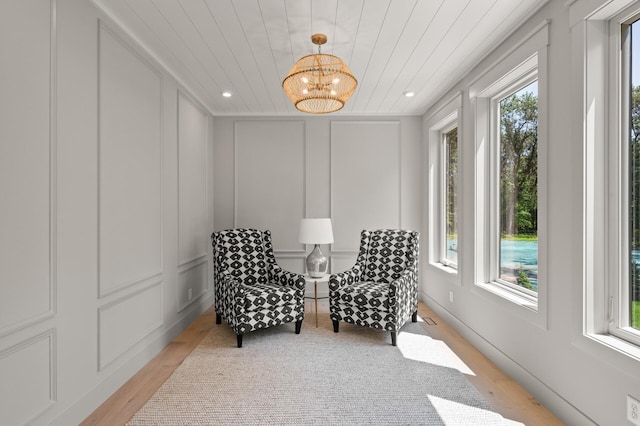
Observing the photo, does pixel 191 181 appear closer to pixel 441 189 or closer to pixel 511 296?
pixel 441 189

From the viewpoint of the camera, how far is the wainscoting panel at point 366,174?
4512 mm

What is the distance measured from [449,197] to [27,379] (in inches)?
155

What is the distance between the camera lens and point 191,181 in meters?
3.71

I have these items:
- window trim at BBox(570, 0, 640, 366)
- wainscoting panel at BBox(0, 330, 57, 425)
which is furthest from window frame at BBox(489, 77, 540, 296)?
wainscoting panel at BBox(0, 330, 57, 425)

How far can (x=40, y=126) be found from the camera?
167cm

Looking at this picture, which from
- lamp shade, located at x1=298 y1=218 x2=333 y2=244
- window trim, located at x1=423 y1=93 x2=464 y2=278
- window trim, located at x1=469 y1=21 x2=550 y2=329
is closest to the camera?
window trim, located at x1=469 y1=21 x2=550 y2=329

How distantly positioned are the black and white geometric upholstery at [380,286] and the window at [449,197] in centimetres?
66

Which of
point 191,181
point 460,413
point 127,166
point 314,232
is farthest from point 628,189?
point 191,181

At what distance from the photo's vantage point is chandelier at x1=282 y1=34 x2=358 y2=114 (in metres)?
2.37

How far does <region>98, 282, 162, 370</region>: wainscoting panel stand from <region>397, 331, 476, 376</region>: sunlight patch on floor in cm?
207

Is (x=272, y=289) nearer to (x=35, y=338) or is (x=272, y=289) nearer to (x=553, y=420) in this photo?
(x=35, y=338)

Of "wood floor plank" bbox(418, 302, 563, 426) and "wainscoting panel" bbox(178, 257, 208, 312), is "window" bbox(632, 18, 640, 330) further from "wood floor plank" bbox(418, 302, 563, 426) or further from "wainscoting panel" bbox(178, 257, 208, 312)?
"wainscoting panel" bbox(178, 257, 208, 312)

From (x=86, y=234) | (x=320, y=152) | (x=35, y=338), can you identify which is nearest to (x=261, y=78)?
(x=320, y=152)

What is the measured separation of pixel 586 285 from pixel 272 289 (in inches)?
92.1
